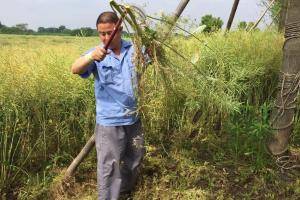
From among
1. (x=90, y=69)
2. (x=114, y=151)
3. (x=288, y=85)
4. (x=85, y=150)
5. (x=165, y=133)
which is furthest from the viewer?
(x=165, y=133)

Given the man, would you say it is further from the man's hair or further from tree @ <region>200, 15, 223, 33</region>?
tree @ <region>200, 15, 223, 33</region>

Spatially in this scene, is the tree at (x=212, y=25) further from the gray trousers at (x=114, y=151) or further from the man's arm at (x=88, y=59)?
the man's arm at (x=88, y=59)

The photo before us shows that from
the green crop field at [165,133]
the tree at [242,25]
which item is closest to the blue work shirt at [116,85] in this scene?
the green crop field at [165,133]

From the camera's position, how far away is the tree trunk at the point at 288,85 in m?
3.74

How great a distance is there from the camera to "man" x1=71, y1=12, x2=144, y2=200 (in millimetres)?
3146

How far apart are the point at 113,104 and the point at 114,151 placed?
0.38m

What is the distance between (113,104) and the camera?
10.8ft

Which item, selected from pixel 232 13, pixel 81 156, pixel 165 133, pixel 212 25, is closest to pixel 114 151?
pixel 81 156

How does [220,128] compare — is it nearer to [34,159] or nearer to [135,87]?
[135,87]

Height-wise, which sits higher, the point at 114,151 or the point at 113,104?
the point at 113,104

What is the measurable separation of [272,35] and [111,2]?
2.89m

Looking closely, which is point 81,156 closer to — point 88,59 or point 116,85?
point 116,85

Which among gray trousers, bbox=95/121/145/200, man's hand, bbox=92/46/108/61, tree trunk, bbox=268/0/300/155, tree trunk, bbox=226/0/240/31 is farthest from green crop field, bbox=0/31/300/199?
tree trunk, bbox=226/0/240/31

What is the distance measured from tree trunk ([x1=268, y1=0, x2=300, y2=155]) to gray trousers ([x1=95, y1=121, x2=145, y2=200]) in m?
1.27
